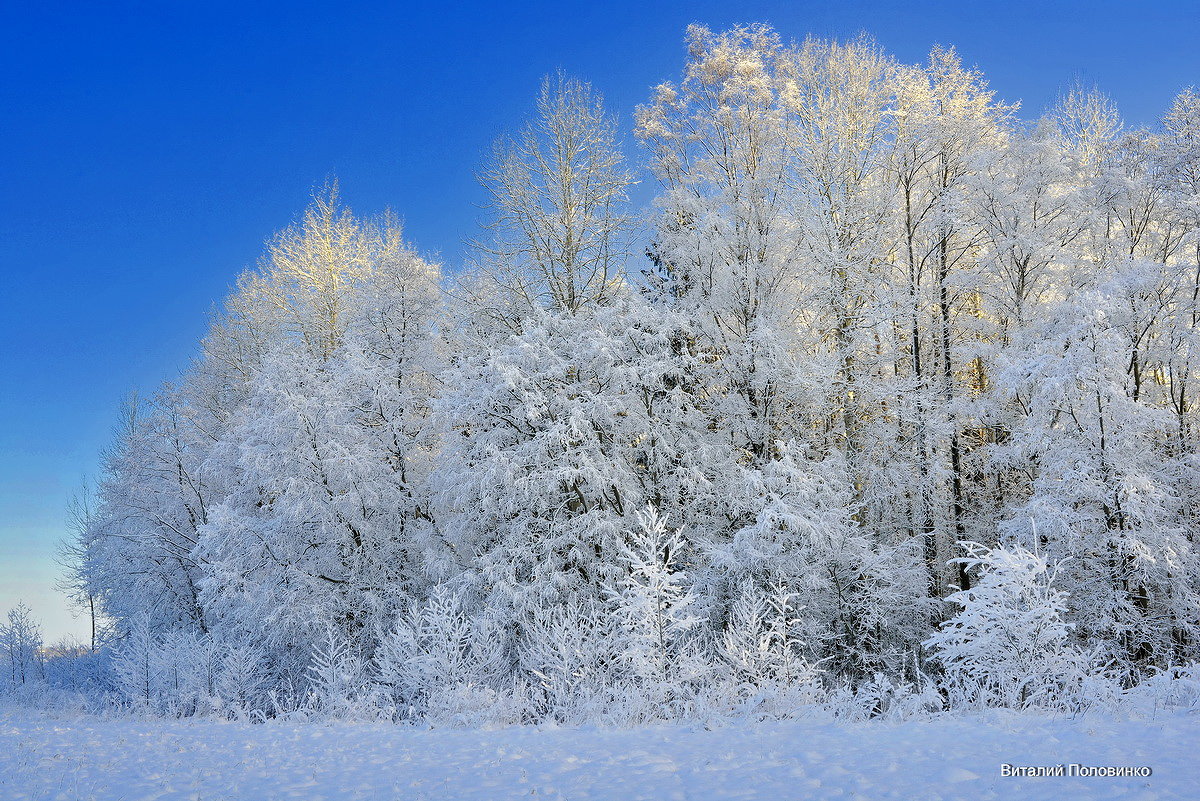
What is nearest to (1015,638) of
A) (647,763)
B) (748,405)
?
(647,763)

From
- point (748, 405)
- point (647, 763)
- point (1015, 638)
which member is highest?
point (748, 405)

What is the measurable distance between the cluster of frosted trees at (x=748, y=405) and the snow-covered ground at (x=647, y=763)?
3.43 metres

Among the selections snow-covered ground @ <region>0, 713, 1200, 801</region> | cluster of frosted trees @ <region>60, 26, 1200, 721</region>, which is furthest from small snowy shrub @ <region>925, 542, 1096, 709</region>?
cluster of frosted trees @ <region>60, 26, 1200, 721</region>

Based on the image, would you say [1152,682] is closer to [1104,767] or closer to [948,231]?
[1104,767]

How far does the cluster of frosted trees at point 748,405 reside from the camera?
12375 millimetres

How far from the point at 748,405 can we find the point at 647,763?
1040cm

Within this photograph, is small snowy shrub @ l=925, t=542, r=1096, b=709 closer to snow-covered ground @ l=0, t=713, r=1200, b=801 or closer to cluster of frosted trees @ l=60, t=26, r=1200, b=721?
snow-covered ground @ l=0, t=713, r=1200, b=801

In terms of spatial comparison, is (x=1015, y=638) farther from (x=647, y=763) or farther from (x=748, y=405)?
(x=748, y=405)

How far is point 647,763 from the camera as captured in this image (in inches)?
218

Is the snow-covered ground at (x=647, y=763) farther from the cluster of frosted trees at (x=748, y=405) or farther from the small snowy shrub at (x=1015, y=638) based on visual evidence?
the cluster of frosted trees at (x=748, y=405)

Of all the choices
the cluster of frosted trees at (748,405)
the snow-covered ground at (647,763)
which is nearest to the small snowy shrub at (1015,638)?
the snow-covered ground at (647,763)

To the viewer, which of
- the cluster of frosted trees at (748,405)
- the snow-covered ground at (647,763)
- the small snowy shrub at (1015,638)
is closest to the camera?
the snow-covered ground at (647,763)

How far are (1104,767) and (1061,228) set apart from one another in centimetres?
1459

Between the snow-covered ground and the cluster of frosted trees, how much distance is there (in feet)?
11.3
